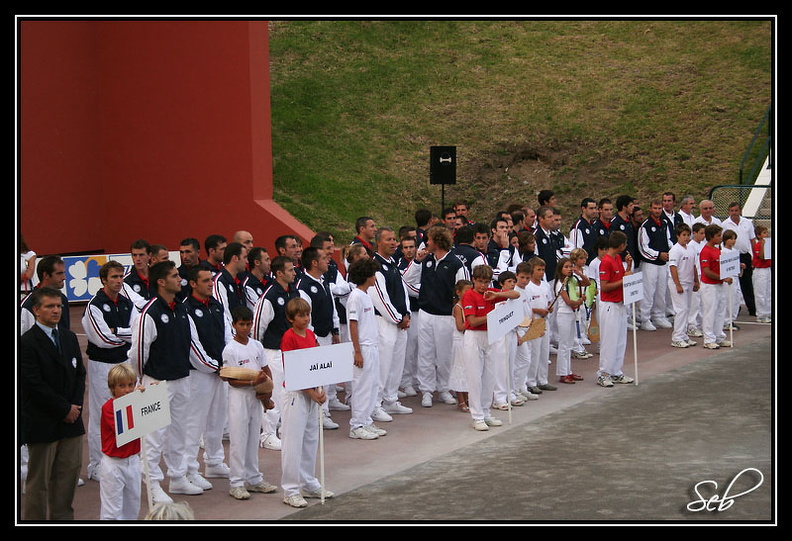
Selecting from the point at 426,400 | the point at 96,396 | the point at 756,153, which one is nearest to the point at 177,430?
the point at 96,396

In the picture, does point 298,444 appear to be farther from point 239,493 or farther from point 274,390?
point 274,390

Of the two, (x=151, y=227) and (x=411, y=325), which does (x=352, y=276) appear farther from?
(x=151, y=227)

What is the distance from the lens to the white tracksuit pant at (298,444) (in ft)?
28.1

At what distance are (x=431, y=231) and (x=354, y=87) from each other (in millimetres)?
18415

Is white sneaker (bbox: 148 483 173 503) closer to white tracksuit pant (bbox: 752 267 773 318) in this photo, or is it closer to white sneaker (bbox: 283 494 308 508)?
white sneaker (bbox: 283 494 308 508)

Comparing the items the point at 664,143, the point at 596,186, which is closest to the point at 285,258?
the point at 596,186

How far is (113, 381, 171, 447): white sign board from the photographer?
718 cm

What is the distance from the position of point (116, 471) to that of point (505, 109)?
2362 centimetres

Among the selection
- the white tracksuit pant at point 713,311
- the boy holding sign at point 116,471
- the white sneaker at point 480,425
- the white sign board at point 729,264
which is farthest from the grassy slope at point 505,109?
the boy holding sign at point 116,471

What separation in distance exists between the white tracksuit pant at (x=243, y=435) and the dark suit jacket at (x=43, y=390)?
1485 mm

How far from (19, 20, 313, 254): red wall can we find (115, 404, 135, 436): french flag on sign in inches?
471

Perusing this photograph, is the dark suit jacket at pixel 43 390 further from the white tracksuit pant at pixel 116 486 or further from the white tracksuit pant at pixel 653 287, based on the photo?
the white tracksuit pant at pixel 653 287

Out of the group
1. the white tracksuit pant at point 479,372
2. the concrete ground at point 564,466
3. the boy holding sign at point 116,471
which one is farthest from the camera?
the white tracksuit pant at point 479,372

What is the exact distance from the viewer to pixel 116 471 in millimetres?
7336
